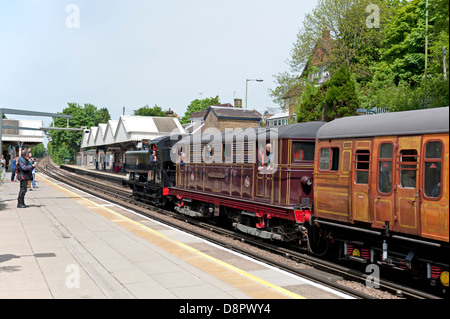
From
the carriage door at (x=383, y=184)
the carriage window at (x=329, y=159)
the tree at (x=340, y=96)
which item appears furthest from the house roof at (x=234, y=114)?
the carriage door at (x=383, y=184)

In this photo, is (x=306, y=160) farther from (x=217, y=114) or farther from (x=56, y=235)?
(x=217, y=114)

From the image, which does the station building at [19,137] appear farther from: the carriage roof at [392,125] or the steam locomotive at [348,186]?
the carriage roof at [392,125]

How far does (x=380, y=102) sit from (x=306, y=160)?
54.0 feet

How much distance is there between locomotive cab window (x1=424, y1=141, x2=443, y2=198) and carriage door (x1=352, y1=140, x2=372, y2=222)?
1.32m

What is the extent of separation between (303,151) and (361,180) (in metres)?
2.61

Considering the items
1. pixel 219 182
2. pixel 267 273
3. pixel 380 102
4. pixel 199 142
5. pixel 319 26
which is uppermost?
pixel 319 26

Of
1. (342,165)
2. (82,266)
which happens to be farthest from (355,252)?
(82,266)

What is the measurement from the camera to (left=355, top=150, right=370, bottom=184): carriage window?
8.71 meters

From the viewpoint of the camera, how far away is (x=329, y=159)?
9703mm

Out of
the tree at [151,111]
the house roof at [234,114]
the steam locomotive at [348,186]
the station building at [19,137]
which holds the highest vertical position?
the tree at [151,111]

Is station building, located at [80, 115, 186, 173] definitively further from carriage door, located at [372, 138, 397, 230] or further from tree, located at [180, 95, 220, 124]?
tree, located at [180, 95, 220, 124]

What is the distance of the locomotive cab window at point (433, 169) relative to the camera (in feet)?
23.7

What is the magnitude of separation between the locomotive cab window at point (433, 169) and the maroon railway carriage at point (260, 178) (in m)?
3.60
